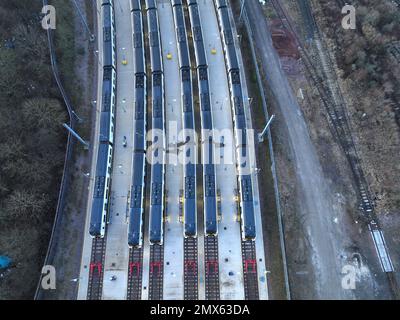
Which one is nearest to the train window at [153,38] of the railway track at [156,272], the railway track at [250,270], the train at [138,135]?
the train at [138,135]

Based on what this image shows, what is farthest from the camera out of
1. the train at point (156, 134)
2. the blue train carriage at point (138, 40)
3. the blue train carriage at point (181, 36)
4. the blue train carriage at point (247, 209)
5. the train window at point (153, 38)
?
the train window at point (153, 38)

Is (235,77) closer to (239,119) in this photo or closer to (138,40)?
(239,119)

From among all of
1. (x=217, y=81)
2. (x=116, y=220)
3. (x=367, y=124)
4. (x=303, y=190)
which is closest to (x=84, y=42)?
(x=217, y=81)

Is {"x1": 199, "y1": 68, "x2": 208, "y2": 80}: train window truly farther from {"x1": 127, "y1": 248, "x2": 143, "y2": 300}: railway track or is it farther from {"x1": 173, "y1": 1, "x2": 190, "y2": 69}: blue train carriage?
{"x1": 127, "y1": 248, "x2": 143, "y2": 300}: railway track

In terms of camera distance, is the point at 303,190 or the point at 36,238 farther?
the point at 303,190

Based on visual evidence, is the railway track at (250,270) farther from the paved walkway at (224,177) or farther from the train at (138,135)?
the train at (138,135)

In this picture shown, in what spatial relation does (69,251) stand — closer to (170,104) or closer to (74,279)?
(74,279)

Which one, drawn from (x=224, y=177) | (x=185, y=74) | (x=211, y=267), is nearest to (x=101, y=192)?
(x=224, y=177)
